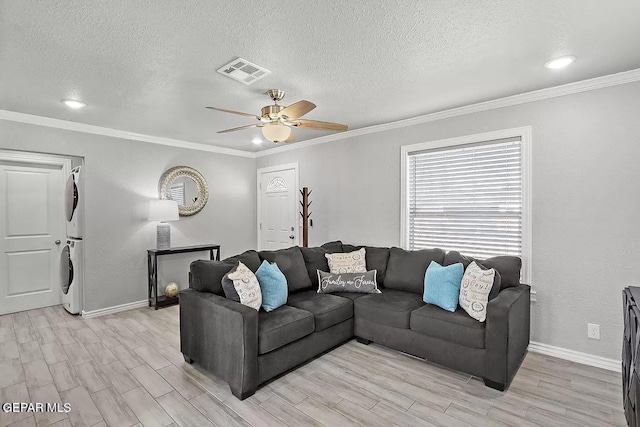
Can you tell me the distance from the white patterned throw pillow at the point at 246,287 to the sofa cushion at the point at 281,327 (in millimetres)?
140

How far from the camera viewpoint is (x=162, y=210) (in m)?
4.49

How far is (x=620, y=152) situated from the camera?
2.69 meters

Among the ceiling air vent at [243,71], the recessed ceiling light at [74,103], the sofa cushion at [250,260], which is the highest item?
the ceiling air vent at [243,71]

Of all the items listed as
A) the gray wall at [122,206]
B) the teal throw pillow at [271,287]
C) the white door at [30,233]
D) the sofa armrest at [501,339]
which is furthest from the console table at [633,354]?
the white door at [30,233]

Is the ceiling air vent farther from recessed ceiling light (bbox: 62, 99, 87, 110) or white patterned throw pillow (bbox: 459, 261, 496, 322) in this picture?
white patterned throw pillow (bbox: 459, 261, 496, 322)

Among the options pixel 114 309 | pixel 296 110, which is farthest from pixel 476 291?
pixel 114 309

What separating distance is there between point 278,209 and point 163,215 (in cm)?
189

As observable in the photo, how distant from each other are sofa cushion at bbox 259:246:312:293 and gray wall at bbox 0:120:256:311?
2257 millimetres

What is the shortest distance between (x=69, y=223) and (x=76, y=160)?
92 centimetres

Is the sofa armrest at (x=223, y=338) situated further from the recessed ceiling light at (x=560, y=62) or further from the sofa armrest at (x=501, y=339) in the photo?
the recessed ceiling light at (x=560, y=62)

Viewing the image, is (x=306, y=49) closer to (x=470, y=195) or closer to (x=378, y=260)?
(x=470, y=195)

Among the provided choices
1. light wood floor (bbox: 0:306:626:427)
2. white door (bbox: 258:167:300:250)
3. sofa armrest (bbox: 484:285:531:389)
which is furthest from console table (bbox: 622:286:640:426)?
white door (bbox: 258:167:300:250)

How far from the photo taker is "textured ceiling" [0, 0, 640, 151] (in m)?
1.82

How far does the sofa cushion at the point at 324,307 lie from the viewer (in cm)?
293
